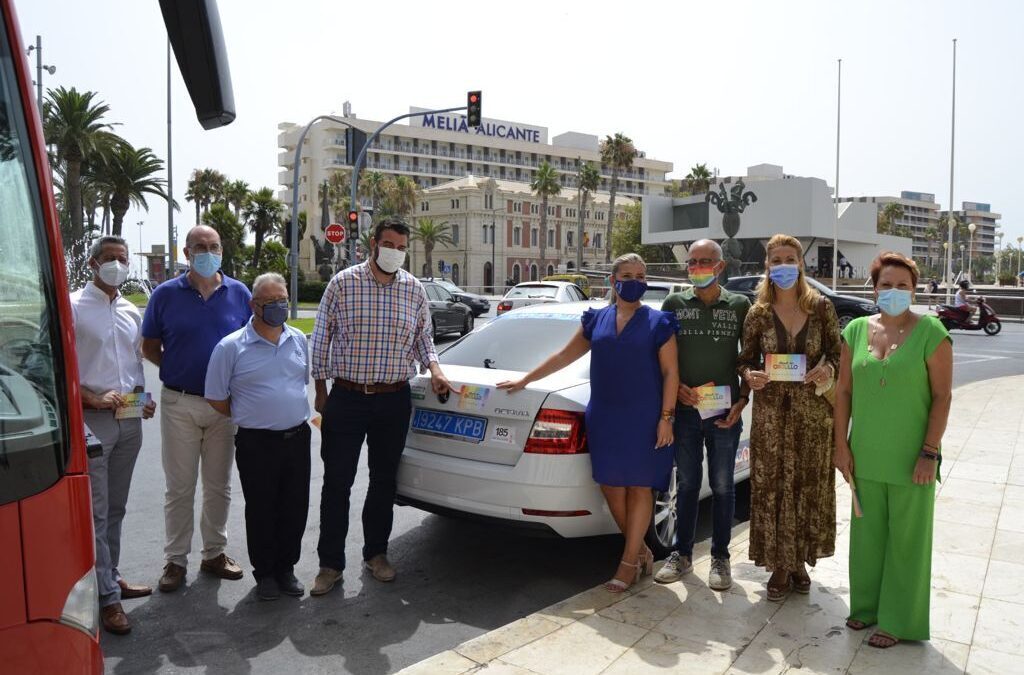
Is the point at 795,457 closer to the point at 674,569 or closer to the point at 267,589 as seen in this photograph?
the point at 674,569

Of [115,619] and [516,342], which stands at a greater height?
[516,342]

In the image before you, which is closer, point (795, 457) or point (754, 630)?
point (754, 630)

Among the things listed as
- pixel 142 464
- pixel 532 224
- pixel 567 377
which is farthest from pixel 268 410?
pixel 532 224

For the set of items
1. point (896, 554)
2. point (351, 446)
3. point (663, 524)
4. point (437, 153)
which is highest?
point (437, 153)

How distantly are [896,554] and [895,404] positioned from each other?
2.25 ft

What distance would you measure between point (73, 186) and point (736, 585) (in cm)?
3507

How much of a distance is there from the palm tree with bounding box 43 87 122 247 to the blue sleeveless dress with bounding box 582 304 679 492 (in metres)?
33.3

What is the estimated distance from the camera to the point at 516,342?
5.39m

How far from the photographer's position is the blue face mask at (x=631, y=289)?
447cm

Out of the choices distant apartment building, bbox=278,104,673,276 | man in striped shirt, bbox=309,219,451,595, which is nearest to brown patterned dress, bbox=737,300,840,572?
man in striped shirt, bbox=309,219,451,595

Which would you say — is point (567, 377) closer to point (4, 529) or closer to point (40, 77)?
point (4, 529)

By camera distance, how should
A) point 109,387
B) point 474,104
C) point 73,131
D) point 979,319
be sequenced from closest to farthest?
1. point 109,387
2. point 474,104
3. point 979,319
4. point 73,131

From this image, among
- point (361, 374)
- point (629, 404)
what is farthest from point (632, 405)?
point (361, 374)

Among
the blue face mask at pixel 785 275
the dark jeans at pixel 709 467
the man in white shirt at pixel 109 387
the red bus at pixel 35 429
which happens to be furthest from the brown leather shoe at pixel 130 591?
the blue face mask at pixel 785 275
